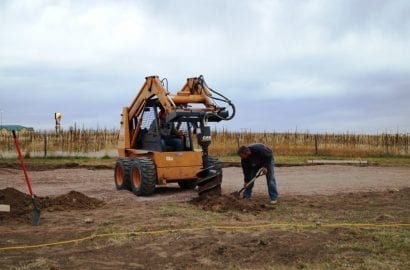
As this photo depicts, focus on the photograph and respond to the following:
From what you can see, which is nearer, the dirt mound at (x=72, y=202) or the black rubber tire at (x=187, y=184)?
the dirt mound at (x=72, y=202)

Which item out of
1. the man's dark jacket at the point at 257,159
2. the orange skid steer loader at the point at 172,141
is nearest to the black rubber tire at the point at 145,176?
the orange skid steer loader at the point at 172,141

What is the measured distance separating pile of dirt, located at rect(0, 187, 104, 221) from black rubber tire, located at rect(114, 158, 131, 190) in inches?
99.5

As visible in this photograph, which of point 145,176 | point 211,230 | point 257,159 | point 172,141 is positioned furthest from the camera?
point 172,141

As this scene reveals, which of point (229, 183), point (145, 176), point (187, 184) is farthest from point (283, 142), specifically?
point (145, 176)

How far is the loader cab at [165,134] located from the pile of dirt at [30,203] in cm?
299

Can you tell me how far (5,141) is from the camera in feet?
109

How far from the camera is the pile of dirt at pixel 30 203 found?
11.2 meters

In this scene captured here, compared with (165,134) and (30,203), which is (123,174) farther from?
(30,203)

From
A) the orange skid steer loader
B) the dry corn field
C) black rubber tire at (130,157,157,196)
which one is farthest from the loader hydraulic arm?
the dry corn field

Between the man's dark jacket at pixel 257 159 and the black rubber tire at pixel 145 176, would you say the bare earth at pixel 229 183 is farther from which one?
the man's dark jacket at pixel 257 159

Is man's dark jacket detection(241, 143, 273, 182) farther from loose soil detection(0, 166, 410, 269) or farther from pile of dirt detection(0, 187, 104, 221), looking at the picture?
pile of dirt detection(0, 187, 104, 221)

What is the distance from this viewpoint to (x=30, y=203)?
11773mm

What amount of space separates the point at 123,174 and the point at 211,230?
6.94m

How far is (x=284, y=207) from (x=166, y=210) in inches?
109
